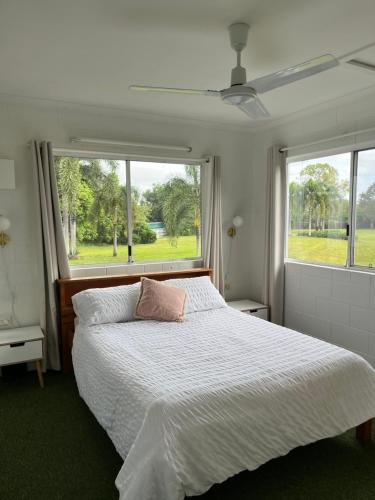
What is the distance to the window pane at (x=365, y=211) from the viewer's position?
337 centimetres

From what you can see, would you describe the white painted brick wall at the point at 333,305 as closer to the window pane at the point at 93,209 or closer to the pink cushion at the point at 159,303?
the pink cushion at the point at 159,303

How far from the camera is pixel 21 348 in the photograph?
122 inches

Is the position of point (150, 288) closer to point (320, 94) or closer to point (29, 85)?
point (29, 85)

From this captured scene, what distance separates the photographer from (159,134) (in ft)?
13.2

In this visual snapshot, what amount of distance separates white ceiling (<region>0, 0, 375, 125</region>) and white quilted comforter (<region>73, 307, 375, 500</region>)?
1.97m

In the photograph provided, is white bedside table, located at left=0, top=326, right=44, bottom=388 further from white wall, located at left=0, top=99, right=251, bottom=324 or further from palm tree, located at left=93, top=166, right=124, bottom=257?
palm tree, located at left=93, top=166, right=124, bottom=257

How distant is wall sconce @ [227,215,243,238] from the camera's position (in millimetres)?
4363

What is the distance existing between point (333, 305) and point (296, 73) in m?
2.38

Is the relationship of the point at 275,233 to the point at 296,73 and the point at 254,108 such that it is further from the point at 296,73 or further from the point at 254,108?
the point at 296,73

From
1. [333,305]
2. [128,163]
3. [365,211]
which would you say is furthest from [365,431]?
[128,163]

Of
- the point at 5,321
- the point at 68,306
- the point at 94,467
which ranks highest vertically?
the point at 68,306

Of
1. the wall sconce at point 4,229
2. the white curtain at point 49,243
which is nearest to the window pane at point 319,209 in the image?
the white curtain at point 49,243

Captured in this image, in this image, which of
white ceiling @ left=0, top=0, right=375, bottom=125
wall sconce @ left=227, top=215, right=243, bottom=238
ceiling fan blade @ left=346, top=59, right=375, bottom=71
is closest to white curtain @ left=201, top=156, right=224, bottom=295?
wall sconce @ left=227, top=215, right=243, bottom=238

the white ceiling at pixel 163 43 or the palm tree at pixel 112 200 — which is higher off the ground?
the white ceiling at pixel 163 43
